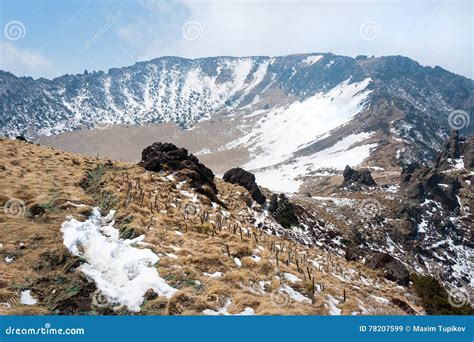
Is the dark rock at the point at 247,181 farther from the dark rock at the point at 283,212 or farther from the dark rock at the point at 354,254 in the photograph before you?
the dark rock at the point at 354,254

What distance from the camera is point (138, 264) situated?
51.9 ft

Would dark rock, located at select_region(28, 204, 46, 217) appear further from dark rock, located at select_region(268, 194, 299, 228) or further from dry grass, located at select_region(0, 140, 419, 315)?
dark rock, located at select_region(268, 194, 299, 228)

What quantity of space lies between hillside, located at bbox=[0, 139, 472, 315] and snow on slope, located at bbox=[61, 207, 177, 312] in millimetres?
42

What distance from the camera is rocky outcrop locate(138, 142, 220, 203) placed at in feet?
116

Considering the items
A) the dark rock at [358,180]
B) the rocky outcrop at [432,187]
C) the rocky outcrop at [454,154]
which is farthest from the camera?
the rocky outcrop at [454,154]

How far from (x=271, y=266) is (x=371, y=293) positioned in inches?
240

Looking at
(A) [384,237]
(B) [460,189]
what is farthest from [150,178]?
(B) [460,189]

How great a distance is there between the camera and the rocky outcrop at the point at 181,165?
116 ft

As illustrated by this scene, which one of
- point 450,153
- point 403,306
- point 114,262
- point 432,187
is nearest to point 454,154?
point 450,153

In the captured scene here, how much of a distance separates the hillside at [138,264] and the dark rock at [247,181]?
21.3 metres

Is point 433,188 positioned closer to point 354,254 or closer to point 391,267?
point 354,254

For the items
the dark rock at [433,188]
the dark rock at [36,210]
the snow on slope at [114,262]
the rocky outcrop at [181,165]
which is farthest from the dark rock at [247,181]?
the dark rock at [433,188]

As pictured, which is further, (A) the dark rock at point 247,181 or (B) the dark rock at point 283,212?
(A) the dark rock at point 247,181

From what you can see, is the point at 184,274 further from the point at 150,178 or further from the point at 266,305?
the point at 150,178
